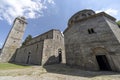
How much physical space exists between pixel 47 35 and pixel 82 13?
38.8 ft

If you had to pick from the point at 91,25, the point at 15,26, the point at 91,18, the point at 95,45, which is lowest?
the point at 95,45

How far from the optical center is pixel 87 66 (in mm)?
9117

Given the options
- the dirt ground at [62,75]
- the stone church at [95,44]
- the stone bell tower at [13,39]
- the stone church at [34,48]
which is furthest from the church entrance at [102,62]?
the stone bell tower at [13,39]

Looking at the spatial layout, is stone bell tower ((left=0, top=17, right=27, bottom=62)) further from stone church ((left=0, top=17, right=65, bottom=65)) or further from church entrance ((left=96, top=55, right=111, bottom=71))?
church entrance ((left=96, top=55, right=111, bottom=71))

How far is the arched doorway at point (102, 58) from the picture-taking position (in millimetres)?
8336

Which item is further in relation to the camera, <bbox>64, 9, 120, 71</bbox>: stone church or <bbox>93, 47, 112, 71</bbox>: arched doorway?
<bbox>93, 47, 112, 71</bbox>: arched doorway

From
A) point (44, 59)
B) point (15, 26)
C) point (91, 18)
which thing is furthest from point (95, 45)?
point (15, 26)

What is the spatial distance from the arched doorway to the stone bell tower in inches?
1103

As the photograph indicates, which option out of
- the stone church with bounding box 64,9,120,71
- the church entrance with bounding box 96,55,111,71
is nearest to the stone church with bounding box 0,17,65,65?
the stone church with bounding box 64,9,120,71

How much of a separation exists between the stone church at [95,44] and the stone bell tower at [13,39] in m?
23.6

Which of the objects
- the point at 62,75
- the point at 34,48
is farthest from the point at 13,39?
the point at 62,75

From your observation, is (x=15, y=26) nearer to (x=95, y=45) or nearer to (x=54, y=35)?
(x=54, y=35)

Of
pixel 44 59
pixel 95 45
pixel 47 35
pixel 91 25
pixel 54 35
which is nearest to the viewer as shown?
pixel 95 45

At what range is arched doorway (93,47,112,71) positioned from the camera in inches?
328
